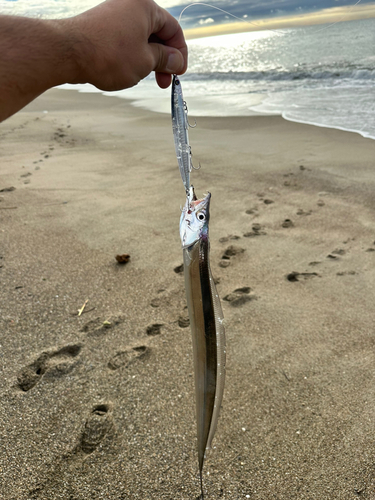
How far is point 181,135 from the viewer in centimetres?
156

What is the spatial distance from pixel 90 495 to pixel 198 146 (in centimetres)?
661

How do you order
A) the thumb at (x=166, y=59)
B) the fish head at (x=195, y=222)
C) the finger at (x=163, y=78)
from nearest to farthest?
the fish head at (x=195, y=222) < the thumb at (x=166, y=59) < the finger at (x=163, y=78)

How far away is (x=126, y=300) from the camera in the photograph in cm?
335

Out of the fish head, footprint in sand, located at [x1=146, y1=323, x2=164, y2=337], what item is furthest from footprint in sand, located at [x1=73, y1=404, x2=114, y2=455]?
the fish head

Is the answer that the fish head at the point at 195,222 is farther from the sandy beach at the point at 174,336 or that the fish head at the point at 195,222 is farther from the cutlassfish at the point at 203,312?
the sandy beach at the point at 174,336

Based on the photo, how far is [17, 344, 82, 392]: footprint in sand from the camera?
2.55m

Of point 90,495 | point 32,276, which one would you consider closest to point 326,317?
point 90,495

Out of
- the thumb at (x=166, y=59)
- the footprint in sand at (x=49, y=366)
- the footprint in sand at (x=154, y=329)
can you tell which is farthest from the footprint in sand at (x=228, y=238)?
the thumb at (x=166, y=59)

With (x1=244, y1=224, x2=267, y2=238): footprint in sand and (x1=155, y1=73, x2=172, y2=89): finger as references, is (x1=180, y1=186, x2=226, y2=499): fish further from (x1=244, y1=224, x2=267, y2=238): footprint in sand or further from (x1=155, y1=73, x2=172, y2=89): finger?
(x1=244, y1=224, x2=267, y2=238): footprint in sand

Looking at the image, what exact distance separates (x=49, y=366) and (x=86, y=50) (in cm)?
199

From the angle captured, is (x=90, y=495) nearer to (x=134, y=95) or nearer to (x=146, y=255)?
(x=146, y=255)

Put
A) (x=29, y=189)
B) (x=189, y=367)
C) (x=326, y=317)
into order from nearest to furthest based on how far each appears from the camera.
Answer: (x=189, y=367)
(x=326, y=317)
(x=29, y=189)

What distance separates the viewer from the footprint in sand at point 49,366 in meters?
2.55

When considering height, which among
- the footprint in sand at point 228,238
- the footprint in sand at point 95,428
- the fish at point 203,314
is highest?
the fish at point 203,314
